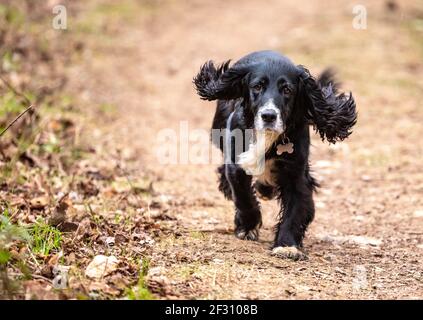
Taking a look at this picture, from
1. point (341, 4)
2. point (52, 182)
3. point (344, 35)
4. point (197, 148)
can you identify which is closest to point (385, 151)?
point (197, 148)

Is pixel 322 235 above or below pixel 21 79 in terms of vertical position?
below

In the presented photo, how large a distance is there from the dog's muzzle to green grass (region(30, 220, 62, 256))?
55.2 inches

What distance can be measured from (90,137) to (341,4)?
33.9 feet

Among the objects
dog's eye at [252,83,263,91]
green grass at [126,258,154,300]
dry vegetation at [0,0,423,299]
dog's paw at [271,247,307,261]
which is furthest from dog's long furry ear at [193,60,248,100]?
green grass at [126,258,154,300]

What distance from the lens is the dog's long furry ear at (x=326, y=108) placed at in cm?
489

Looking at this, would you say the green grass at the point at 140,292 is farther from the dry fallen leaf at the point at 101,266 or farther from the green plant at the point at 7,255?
the green plant at the point at 7,255

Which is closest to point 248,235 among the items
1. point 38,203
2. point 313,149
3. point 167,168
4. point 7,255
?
point 38,203

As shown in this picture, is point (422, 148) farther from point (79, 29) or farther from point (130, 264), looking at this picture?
point (79, 29)

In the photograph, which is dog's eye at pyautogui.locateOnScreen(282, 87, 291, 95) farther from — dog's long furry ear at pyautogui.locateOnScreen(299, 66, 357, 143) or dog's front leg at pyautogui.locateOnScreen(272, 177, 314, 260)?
dog's front leg at pyautogui.locateOnScreen(272, 177, 314, 260)

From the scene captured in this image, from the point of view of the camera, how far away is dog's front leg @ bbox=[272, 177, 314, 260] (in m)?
4.83

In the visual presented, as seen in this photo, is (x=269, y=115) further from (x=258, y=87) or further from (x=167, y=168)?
(x=167, y=168)

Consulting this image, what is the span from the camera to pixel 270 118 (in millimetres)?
4492

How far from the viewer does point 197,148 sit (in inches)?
343
